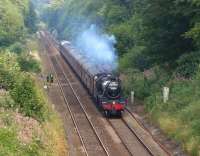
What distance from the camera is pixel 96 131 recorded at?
104 feet

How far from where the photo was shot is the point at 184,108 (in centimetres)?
3075

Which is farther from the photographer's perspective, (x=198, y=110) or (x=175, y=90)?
(x=175, y=90)

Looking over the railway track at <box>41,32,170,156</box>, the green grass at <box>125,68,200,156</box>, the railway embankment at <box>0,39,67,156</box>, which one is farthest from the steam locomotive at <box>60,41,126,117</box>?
the railway embankment at <box>0,39,67,156</box>

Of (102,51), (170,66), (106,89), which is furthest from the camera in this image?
(102,51)

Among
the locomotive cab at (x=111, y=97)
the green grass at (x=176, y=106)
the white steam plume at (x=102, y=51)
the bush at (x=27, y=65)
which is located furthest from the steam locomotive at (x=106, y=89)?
the bush at (x=27, y=65)

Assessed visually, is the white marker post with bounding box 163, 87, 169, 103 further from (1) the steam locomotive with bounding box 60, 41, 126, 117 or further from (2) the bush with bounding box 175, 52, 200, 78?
(1) the steam locomotive with bounding box 60, 41, 126, 117

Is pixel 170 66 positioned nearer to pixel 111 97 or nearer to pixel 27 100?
pixel 111 97

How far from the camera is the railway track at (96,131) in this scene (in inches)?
1086

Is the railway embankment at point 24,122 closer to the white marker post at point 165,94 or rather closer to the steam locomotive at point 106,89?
the steam locomotive at point 106,89

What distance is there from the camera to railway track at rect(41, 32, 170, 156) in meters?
27.6

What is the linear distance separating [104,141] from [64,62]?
133 feet

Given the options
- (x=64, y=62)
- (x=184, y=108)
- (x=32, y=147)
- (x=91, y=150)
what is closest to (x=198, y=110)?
(x=184, y=108)

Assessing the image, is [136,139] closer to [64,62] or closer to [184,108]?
[184,108]

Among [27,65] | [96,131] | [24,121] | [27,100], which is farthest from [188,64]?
[27,65]
